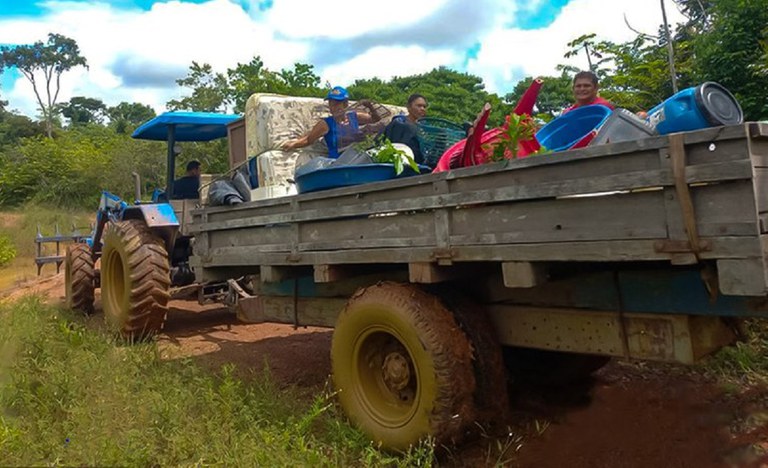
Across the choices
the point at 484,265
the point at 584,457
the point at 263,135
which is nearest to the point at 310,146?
the point at 263,135

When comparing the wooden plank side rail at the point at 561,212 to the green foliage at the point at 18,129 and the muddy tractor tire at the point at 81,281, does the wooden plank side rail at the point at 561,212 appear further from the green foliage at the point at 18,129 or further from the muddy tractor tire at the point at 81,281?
the green foliage at the point at 18,129

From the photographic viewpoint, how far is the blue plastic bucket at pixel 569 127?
3.21 metres

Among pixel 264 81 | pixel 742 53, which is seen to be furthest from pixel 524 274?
pixel 264 81

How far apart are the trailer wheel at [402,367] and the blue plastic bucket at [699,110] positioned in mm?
1386

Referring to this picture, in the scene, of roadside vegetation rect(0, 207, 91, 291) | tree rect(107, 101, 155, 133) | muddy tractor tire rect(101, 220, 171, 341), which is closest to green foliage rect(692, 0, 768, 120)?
muddy tractor tire rect(101, 220, 171, 341)

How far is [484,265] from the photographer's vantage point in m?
3.12

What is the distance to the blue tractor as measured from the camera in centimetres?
565

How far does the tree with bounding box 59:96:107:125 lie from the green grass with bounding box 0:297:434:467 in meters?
53.1

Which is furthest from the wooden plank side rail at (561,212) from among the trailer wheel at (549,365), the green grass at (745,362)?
the green grass at (745,362)

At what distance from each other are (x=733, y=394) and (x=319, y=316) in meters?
2.80

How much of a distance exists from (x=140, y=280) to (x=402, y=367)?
11.2ft

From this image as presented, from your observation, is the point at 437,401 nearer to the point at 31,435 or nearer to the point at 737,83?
the point at 31,435

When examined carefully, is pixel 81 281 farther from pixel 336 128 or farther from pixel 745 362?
pixel 745 362

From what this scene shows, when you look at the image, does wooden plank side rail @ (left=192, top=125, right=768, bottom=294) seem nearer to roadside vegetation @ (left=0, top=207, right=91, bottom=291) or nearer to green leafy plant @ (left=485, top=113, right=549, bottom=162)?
green leafy plant @ (left=485, top=113, right=549, bottom=162)
